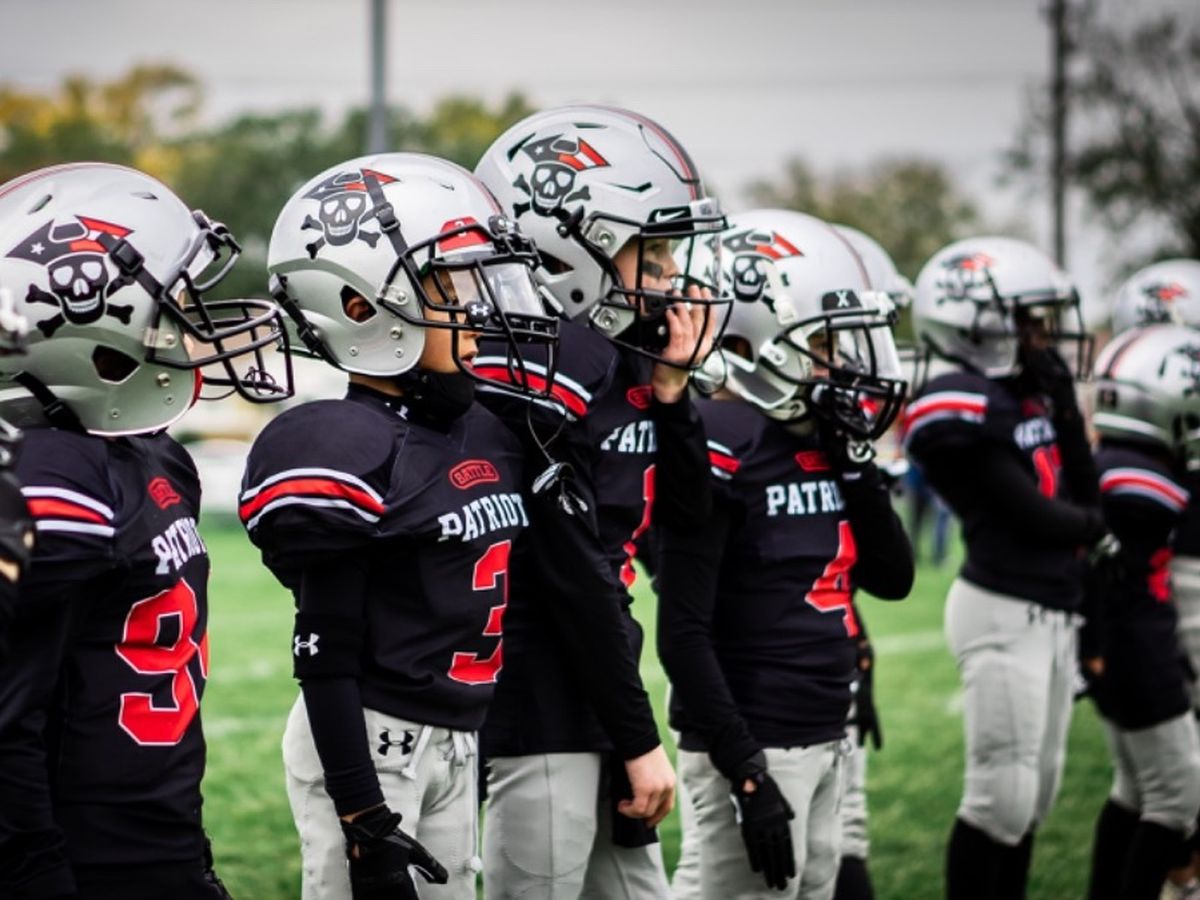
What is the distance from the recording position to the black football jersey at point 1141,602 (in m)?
5.42

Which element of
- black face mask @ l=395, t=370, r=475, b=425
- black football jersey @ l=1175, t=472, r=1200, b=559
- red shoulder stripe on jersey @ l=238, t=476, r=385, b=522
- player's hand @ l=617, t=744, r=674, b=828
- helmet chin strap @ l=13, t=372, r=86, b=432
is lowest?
player's hand @ l=617, t=744, r=674, b=828

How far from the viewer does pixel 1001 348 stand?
17.4 ft

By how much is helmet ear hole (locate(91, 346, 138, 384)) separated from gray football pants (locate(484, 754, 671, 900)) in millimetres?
1205

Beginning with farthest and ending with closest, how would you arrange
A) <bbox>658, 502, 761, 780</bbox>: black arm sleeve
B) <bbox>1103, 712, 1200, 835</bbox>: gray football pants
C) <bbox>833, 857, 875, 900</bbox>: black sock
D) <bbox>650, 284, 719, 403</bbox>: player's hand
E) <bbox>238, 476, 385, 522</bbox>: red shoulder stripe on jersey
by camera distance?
<bbox>1103, 712, 1200, 835</bbox>: gray football pants → <bbox>833, 857, 875, 900</bbox>: black sock → <bbox>658, 502, 761, 780</bbox>: black arm sleeve → <bbox>650, 284, 719, 403</bbox>: player's hand → <bbox>238, 476, 385, 522</bbox>: red shoulder stripe on jersey

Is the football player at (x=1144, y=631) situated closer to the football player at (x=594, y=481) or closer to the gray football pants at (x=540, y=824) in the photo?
the football player at (x=594, y=481)

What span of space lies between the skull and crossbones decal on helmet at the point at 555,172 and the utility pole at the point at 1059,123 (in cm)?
2264

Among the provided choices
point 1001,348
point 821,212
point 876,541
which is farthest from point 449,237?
point 821,212

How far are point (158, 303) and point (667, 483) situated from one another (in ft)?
4.40

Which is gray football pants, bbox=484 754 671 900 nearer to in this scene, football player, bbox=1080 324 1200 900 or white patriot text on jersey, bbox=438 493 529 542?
white patriot text on jersey, bbox=438 493 529 542

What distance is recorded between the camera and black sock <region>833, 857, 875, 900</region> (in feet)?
15.7

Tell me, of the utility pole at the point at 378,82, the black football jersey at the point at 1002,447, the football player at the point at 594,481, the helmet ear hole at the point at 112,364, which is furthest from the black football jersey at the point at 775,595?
the utility pole at the point at 378,82

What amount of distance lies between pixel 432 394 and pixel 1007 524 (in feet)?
8.60

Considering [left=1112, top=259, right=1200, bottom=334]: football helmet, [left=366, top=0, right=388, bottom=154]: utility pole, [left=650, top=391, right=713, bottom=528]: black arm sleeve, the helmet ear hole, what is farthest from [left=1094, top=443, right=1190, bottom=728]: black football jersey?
[left=366, top=0, right=388, bottom=154]: utility pole

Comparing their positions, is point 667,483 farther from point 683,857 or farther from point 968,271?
point 968,271
